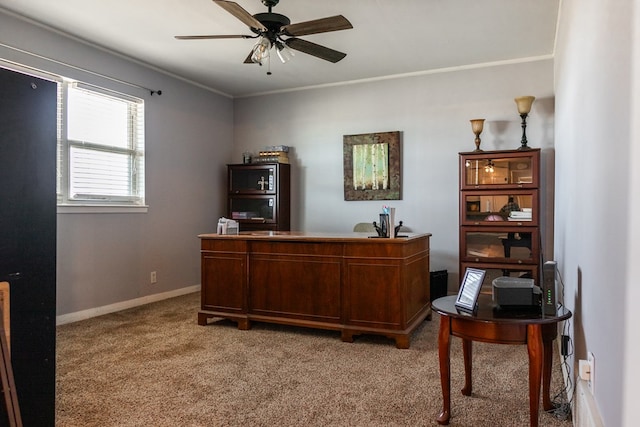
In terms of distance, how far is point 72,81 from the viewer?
4160mm

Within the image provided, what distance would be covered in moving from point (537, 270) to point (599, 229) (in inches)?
122

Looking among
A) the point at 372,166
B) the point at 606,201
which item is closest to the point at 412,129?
the point at 372,166

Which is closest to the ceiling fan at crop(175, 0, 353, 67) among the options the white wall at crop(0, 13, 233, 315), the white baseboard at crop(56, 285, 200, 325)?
the white wall at crop(0, 13, 233, 315)

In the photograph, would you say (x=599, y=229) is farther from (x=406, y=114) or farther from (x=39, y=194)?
(x=406, y=114)

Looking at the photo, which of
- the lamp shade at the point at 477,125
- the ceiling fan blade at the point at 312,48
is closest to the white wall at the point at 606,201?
the ceiling fan blade at the point at 312,48

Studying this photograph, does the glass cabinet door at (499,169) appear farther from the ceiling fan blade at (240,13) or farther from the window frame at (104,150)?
the window frame at (104,150)

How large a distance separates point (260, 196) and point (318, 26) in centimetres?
306

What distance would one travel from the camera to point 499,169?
4512 mm

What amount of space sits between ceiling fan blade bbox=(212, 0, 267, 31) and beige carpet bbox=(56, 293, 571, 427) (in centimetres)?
233

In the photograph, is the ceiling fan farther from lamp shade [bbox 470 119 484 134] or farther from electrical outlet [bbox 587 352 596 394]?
electrical outlet [bbox 587 352 596 394]

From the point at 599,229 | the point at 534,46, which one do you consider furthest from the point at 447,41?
the point at 599,229

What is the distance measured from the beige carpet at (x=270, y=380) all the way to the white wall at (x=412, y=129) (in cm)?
189

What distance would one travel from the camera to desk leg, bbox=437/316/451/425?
205 centimetres

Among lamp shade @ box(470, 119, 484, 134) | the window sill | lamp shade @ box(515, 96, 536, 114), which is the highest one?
lamp shade @ box(515, 96, 536, 114)
